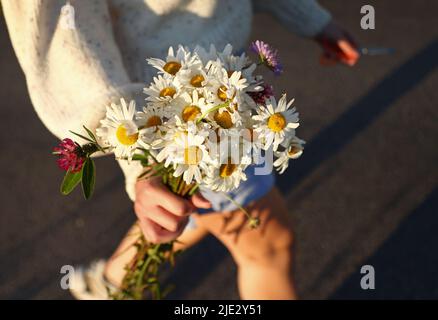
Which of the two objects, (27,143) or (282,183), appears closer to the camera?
(282,183)

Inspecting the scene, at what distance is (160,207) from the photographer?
1113 mm

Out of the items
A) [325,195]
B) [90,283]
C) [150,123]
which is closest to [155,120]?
[150,123]

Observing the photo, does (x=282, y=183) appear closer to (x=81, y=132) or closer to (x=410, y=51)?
(x=410, y=51)

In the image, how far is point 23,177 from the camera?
2.46 meters

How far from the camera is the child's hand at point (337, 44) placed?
168 cm

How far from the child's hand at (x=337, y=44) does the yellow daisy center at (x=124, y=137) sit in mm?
1013

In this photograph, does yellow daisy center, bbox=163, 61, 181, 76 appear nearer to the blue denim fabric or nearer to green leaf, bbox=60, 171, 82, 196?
green leaf, bbox=60, 171, 82, 196

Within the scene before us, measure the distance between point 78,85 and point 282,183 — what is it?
1.45 m

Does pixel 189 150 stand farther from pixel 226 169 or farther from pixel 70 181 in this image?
pixel 70 181

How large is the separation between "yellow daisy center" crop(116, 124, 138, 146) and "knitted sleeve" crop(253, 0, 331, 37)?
88cm

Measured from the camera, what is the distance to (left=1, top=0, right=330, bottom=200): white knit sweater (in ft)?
3.49

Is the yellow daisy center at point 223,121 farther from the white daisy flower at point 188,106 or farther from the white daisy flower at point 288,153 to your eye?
the white daisy flower at point 288,153

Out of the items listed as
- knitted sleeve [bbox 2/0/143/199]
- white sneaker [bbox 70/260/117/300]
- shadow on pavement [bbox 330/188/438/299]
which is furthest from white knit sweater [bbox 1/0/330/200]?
shadow on pavement [bbox 330/188/438/299]
